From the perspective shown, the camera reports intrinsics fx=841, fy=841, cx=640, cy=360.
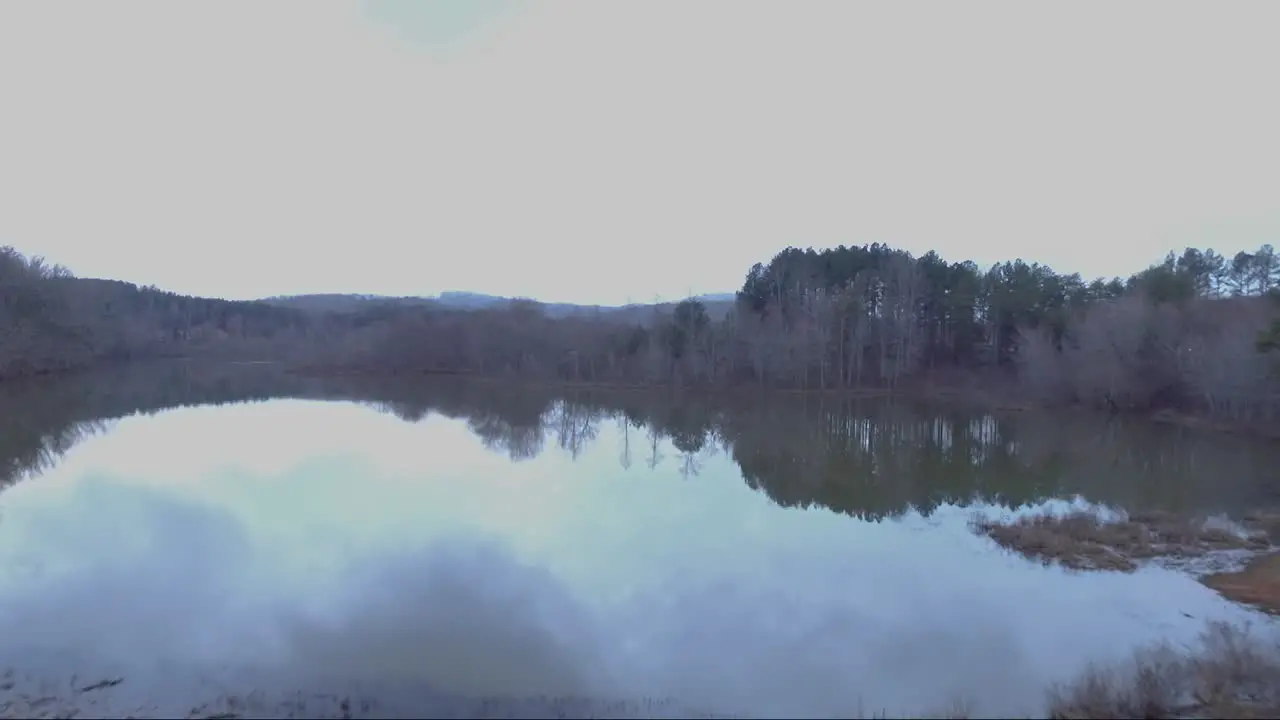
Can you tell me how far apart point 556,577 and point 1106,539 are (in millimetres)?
8946

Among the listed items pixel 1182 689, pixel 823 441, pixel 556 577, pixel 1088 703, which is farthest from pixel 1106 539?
pixel 823 441

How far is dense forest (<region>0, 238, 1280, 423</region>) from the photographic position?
3688cm

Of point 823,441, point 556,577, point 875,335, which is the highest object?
point 875,335

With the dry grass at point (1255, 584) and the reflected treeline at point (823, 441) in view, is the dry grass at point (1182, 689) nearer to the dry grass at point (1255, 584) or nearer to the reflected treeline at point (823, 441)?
the dry grass at point (1255, 584)

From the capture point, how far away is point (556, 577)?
10688mm

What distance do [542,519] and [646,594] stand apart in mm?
4458

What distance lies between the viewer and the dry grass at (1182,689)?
6328mm

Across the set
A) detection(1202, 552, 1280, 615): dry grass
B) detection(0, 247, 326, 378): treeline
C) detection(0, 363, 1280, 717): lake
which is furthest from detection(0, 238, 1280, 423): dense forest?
detection(1202, 552, 1280, 615): dry grass

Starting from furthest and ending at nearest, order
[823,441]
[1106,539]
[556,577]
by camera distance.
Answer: [823,441] → [1106,539] → [556,577]

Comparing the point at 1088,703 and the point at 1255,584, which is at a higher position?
the point at 1088,703

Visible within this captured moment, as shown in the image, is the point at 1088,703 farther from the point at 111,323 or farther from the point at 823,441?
the point at 111,323

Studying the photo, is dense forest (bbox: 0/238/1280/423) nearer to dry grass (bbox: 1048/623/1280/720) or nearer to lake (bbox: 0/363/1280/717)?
lake (bbox: 0/363/1280/717)

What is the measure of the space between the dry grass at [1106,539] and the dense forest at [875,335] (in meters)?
19.2

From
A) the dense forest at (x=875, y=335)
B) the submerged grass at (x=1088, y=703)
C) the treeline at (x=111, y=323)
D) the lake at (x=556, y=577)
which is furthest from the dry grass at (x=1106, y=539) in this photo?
the treeline at (x=111, y=323)
